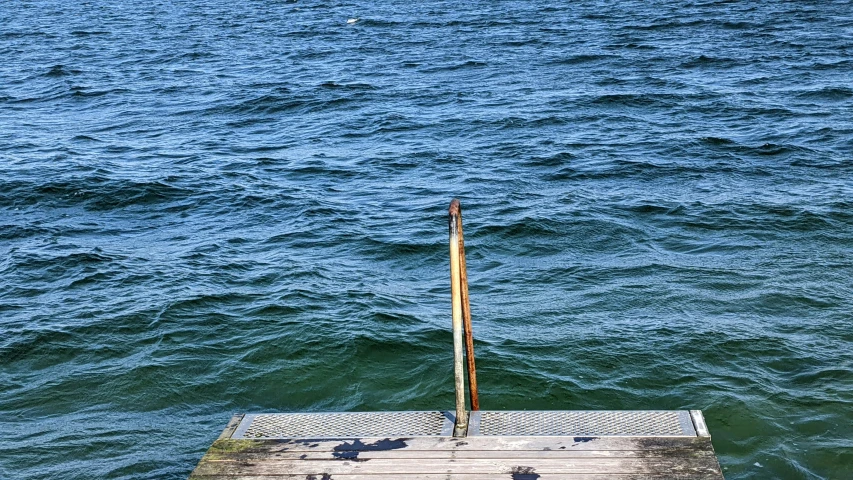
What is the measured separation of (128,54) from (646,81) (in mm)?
14941

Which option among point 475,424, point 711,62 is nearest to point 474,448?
point 475,424

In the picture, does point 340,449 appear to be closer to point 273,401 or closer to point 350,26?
point 273,401

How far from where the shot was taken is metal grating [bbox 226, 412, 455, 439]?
608 cm

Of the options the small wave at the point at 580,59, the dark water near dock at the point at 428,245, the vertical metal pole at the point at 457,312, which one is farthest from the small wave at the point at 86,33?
the vertical metal pole at the point at 457,312

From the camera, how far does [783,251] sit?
11.5m

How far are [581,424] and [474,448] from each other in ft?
2.48

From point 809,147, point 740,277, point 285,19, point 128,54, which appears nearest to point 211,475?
point 740,277

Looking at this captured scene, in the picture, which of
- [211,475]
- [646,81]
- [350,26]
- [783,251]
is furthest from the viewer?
[350,26]

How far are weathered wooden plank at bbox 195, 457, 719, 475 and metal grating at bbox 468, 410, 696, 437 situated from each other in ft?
1.08

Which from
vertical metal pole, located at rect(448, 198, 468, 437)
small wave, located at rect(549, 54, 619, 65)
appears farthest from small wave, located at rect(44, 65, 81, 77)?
vertical metal pole, located at rect(448, 198, 468, 437)

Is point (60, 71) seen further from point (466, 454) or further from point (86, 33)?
point (466, 454)

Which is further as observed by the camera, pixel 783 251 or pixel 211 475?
pixel 783 251

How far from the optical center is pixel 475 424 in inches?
241

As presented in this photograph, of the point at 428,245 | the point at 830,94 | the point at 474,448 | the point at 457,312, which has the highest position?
the point at 457,312
